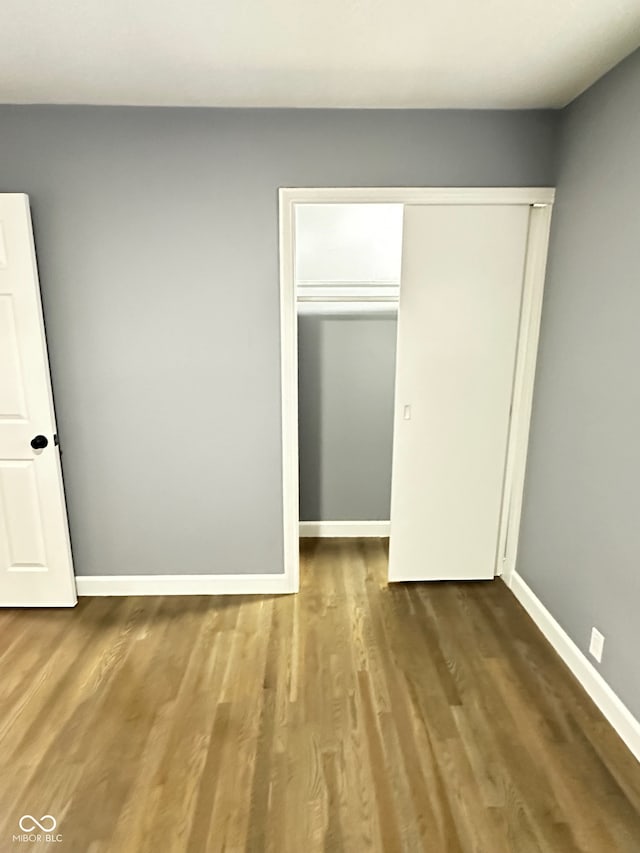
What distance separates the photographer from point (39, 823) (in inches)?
60.7

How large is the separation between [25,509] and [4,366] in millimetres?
743

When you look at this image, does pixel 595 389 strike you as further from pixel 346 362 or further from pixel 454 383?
pixel 346 362

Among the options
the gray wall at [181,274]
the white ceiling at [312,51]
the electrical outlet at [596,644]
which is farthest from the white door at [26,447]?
the electrical outlet at [596,644]

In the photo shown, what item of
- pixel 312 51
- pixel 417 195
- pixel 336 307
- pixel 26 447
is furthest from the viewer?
pixel 336 307

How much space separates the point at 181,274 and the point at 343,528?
6.59 feet

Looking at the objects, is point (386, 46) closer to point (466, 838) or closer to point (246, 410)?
point (246, 410)

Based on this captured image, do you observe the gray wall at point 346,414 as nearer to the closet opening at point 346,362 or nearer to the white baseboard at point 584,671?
the closet opening at point 346,362

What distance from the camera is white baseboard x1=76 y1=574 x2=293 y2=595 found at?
8.96 feet

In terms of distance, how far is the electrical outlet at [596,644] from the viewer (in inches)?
77.8

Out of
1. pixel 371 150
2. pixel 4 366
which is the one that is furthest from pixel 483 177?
pixel 4 366

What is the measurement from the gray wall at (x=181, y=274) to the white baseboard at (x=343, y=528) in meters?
0.77

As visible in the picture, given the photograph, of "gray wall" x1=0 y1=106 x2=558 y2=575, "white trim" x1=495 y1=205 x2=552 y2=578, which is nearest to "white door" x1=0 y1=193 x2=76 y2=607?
"gray wall" x1=0 y1=106 x2=558 y2=575

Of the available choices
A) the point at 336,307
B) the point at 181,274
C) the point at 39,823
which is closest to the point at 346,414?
the point at 336,307

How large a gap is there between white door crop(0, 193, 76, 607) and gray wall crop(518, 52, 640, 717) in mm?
2480
